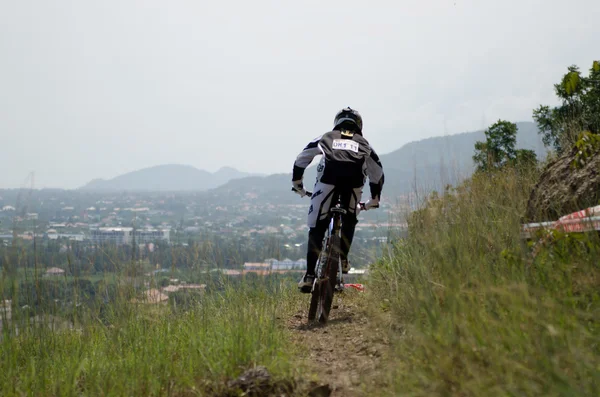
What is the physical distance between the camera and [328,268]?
5.47m

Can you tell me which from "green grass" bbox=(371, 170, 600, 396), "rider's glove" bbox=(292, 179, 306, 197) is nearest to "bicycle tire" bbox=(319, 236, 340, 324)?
"rider's glove" bbox=(292, 179, 306, 197)

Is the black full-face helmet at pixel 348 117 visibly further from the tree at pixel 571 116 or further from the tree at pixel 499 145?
the tree at pixel 499 145

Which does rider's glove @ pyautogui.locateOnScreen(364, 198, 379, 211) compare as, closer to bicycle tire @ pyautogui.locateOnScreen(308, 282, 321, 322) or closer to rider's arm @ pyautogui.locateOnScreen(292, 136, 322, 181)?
rider's arm @ pyautogui.locateOnScreen(292, 136, 322, 181)

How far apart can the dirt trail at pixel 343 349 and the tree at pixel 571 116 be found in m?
3.53

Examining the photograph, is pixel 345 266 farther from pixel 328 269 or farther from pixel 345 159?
pixel 345 159

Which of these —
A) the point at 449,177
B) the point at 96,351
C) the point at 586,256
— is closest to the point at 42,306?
the point at 96,351

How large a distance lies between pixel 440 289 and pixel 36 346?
3.21m

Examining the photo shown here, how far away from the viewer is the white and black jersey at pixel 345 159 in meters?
5.55

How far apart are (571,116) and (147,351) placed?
749 centimetres

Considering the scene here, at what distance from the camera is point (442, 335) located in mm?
3064

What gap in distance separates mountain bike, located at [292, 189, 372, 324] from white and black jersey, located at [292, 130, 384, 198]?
0.71ft

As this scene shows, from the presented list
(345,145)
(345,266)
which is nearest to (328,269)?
(345,266)

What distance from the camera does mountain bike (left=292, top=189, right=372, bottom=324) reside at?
5.48 m

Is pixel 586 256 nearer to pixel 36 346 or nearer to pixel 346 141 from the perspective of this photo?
pixel 346 141
